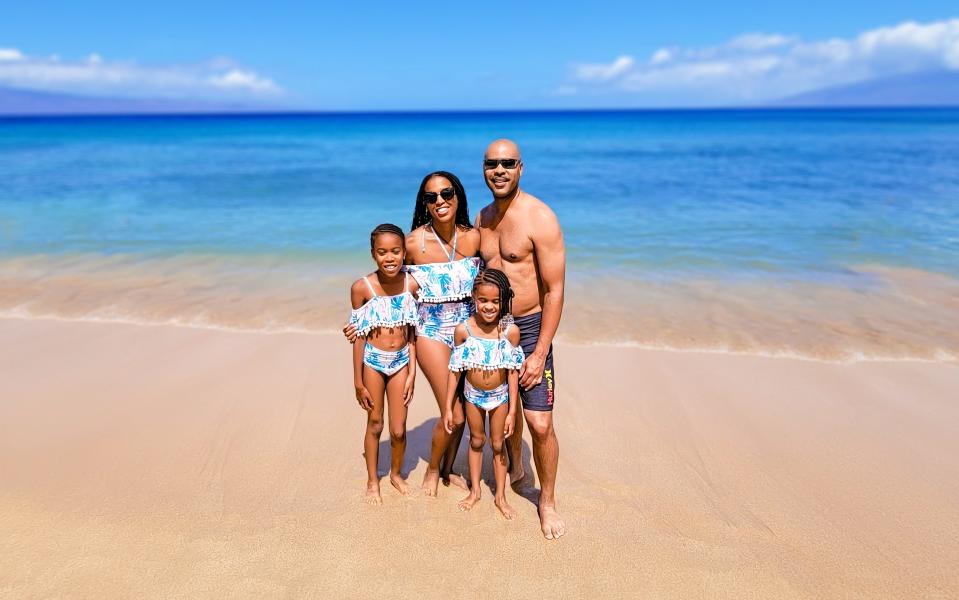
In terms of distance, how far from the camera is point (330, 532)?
373 cm

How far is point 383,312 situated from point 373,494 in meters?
1.26

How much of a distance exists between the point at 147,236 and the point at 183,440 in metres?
9.97

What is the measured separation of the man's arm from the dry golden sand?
3.73 feet

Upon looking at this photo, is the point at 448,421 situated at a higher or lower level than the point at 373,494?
higher

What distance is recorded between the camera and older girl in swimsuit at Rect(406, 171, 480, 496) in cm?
384

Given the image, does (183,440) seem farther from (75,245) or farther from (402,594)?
(75,245)

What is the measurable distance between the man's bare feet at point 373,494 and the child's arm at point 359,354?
0.56m

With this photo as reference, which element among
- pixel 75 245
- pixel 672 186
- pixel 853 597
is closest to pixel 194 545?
pixel 853 597

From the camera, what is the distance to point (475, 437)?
3.91 meters

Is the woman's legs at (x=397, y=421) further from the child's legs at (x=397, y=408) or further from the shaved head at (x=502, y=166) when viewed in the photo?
the shaved head at (x=502, y=166)

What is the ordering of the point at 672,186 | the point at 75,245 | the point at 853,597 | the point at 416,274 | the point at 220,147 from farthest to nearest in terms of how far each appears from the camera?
1. the point at 220,147
2. the point at 672,186
3. the point at 75,245
4. the point at 416,274
5. the point at 853,597

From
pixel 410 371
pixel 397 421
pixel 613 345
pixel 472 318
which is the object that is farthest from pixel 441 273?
pixel 613 345

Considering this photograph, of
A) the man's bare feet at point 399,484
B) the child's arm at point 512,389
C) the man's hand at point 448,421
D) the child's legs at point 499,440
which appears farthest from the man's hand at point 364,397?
the child's arm at point 512,389

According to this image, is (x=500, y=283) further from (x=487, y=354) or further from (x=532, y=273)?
(x=487, y=354)
